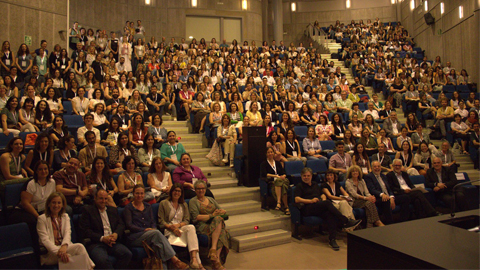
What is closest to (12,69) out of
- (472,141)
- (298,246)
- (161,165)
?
(161,165)

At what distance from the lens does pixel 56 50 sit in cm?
798

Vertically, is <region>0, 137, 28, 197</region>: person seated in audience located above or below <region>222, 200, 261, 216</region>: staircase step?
above

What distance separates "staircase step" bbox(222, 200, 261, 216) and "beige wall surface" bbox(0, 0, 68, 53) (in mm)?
7062

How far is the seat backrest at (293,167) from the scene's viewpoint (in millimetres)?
5402

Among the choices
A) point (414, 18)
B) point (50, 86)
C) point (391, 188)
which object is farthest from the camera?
point (414, 18)

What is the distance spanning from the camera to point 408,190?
5113 mm

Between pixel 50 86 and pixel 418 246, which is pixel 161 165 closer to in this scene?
pixel 418 246

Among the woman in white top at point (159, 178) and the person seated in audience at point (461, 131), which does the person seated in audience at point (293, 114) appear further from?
the woman in white top at point (159, 178)

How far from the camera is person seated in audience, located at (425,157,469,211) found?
5168 millimetres

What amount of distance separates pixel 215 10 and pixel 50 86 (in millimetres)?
10391

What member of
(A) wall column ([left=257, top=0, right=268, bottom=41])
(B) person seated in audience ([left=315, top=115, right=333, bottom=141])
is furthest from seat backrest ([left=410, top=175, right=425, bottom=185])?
(A) wall column ([left=257, top=0, right=268, bottom=41])

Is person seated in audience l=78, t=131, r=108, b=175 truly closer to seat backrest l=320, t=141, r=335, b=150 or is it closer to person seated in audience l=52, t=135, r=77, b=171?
person seated in audience l=52, t=135, r=77, b=171

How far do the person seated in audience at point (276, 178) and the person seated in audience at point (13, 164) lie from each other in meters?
3.06

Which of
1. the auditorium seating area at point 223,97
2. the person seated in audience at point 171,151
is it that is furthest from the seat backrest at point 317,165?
the person seated in audience at point 171,151
